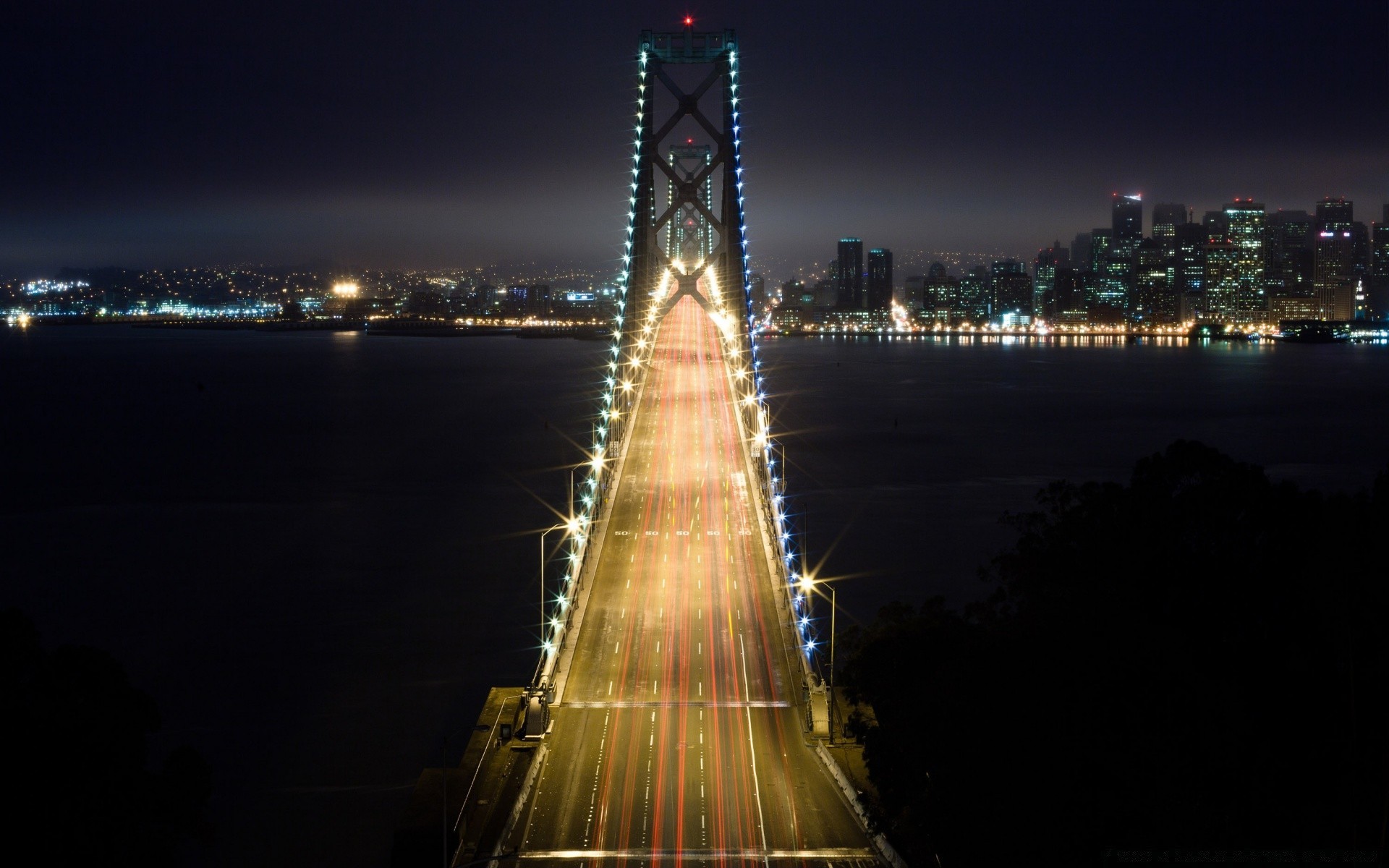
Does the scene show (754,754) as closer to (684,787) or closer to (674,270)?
(684,787)

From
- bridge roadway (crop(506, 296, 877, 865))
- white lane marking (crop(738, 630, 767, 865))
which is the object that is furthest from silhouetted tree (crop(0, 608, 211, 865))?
white lane marking (crop(738, 630, 767, 865))

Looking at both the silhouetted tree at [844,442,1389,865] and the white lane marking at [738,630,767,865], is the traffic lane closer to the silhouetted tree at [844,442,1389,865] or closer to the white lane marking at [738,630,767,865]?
the white lane marking at [738,630,767,865]

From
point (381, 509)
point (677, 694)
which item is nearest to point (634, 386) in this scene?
point (381, 509)

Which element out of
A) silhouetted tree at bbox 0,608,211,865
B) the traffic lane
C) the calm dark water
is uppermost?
silhouetted tree at bbox 0,608,211,865

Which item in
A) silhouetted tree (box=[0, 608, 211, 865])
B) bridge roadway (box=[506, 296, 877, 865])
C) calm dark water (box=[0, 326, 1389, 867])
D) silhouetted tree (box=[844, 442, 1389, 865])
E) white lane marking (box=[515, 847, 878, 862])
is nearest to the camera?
silhouetted tree (box=[844, 442, 1389, 865])

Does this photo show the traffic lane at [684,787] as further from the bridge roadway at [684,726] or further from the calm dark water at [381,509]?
the calm dark water at [381,509]

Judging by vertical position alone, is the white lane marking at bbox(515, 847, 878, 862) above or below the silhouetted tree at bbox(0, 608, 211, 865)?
below

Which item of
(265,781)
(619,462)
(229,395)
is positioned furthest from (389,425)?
(265,781)

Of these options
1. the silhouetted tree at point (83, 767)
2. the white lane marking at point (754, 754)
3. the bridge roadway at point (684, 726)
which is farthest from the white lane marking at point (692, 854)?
the silhouetted tree at point (83, 767)
